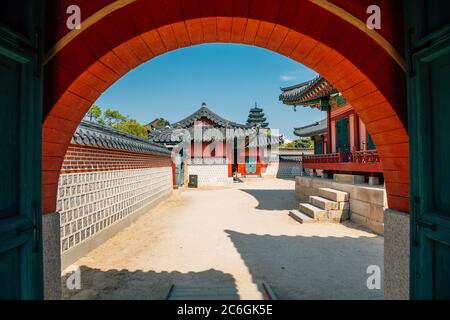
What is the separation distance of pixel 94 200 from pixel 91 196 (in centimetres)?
16

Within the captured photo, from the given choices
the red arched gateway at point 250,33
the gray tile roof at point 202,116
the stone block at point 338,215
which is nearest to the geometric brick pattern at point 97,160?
the red arched gateway at point 250,33

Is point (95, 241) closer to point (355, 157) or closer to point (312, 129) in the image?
point (355, 157)

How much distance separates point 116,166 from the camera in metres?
7.66

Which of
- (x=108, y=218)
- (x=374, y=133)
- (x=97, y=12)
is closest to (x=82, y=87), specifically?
(x=97, y=12)

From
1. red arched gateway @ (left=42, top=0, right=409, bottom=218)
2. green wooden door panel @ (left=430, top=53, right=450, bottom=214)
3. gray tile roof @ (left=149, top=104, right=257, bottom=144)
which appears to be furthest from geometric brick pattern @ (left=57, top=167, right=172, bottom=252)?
gray tile roof @ (left=149, top=104, right=257, bottom=144)

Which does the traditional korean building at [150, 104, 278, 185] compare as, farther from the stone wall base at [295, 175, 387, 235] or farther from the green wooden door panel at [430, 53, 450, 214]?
the green wooden door panel at [430, 53, 450, 214]

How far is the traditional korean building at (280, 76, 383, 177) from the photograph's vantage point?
9.45 meters

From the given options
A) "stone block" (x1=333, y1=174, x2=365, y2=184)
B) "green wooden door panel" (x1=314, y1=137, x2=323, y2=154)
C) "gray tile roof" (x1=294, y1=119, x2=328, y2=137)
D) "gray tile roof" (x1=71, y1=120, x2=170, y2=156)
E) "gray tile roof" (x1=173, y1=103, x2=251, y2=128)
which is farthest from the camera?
"gray tile roof" (x1=294, y1=119, x2=328, y2=137)

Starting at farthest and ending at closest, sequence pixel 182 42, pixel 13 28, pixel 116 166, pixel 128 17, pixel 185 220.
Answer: pixel 185 220 < pixel 116 166 < pixel 182 42 < pixel 128 17 < pixel 13 28

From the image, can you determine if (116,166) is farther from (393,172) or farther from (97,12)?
(393,172)

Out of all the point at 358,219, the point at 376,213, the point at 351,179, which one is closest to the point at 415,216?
the point at 376,213

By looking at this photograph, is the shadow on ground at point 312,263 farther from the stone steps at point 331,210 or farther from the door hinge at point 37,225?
the door hinge at point 37,225
